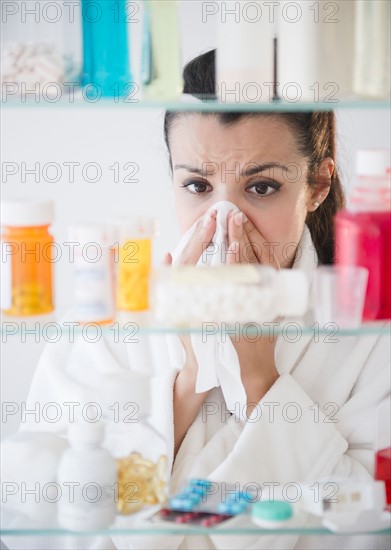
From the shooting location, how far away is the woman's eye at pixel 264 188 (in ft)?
4.35

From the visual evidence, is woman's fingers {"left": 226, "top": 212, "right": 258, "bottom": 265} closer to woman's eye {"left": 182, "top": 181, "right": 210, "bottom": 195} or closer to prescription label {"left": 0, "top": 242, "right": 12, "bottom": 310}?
woman's eye {"left": 182, "top": 181, "right": 210, "bottom": 195}

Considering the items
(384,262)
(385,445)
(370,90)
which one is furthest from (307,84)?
(385,445)

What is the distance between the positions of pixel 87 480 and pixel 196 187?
19.3 inches

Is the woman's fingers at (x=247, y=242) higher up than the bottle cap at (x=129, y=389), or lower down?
higher up

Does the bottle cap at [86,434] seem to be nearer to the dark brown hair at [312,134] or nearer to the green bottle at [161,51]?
the green bottle at [161,51]

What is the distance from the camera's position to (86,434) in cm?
105

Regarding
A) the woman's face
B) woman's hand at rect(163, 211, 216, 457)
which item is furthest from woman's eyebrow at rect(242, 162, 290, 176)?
woman's hand at rect(163, 211, 216, 457)

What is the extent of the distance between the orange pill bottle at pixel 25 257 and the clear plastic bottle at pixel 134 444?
0.14 metres

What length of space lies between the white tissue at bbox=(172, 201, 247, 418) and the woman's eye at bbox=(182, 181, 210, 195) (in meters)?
0.06

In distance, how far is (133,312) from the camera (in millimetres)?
1024

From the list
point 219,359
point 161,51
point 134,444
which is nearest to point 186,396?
point 219,359

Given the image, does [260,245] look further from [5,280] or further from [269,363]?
[5,280]

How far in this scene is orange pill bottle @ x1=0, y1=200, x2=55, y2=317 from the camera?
3.23 ft

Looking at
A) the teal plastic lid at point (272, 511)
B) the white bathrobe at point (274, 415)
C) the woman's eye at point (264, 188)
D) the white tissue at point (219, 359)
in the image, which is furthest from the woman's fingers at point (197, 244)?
the teal plastic lid at point (272, 511)
